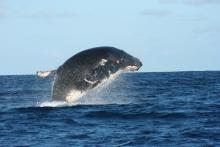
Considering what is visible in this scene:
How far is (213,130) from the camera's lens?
20766mm

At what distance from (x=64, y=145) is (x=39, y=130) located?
2.72 metres

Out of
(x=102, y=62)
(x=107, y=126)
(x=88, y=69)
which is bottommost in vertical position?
(x=107, y=126)

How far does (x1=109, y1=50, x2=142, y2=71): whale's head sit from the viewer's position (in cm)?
2156

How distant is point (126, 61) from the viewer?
2172 cm

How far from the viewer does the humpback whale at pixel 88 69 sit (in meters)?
21.8

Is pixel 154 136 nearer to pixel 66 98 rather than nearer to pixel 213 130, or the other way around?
pixel 213 130

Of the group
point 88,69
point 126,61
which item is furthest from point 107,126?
point 126,61

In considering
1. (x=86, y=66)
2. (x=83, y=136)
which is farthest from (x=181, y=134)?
(x=86, y=66)

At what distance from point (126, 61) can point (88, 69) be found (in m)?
1.48

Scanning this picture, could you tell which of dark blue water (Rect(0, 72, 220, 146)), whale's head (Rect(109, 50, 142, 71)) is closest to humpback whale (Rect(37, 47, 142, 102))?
whale's head (Rect(109, 50, 142, 71))

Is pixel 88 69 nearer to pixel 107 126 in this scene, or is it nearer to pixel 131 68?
pixel 131 68

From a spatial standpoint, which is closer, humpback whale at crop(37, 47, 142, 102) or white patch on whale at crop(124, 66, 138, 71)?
white patch on whale at crop(124, 66, 138, 71)

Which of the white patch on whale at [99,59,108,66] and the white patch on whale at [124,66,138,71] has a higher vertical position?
the white patch on whale at [99,59,108,66]

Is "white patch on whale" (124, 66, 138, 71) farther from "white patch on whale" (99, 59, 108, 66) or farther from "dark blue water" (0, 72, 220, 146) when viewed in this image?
"dark blue water" (0, 72, 220, 146)
